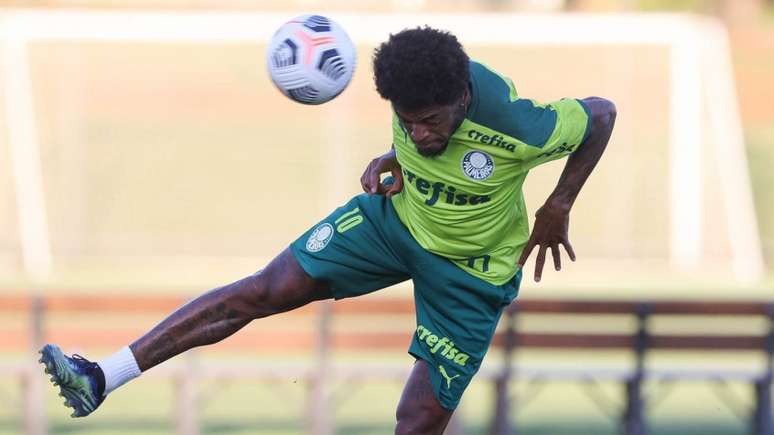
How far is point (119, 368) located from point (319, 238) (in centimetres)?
92

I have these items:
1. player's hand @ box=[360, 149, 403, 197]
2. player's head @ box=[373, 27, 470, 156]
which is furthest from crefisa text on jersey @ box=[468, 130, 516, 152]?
player's hand @ box=[360, 149, 403, 197]

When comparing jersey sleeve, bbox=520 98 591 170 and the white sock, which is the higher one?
jersey sleeve, bbox=520 98 591 170

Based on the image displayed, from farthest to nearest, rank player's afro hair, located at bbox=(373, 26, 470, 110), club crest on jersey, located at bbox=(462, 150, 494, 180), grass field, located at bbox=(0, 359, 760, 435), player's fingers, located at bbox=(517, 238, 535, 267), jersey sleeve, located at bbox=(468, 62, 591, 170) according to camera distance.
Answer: grass field, located at bbox=(0, 359, 760, 435)
player's fingers, located at bbox=(517, 238, 535, 267)
club crest on jersey, located at bbox=(462, 150, 494, 180)
jersey sleeve, located at bbox=(468, 62, 591, 170)
player's afro hair, located at bbox=(373, 26, 470, 110)

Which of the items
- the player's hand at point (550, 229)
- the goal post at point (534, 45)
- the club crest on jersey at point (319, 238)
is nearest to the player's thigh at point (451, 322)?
→ the player's hand at point (550, 229)

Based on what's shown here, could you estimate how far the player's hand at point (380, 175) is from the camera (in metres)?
5.19

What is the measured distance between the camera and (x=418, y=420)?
17.0ft

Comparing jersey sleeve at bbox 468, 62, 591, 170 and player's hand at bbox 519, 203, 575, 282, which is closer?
jersey sleeve at bbox 468, 62, 591, 170

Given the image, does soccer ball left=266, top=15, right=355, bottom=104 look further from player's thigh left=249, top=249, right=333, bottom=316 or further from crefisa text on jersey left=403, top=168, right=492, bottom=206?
player's thigh left=249, top=249, right=333, bottom=316

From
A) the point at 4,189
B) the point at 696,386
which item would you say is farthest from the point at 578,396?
the point at 4,189

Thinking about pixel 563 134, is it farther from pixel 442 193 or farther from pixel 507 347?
pixel 507 347

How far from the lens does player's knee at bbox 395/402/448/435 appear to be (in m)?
5.20

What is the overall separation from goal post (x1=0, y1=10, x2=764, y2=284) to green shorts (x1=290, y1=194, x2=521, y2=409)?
10.9 metres

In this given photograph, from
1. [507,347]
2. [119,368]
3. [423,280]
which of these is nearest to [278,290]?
[423,280]

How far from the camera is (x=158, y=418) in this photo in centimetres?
1034
